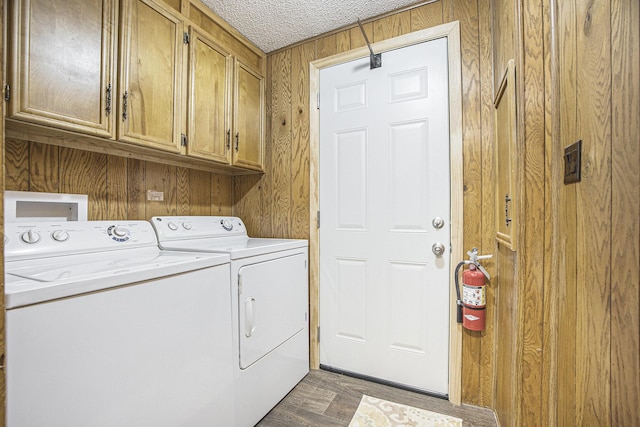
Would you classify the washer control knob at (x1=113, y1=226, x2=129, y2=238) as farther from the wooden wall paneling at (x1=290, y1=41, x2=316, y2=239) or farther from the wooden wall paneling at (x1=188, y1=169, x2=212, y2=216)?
the wooden wall paneling at (x1=290, y1=41, x2=316, y2=239)

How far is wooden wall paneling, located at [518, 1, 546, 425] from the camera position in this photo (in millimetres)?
992

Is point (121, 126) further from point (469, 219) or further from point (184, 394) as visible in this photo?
point (469, 219)

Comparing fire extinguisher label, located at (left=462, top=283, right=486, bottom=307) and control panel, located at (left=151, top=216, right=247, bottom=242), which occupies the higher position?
control panel, located at (left=151, top=216, right=247, bottom=242)

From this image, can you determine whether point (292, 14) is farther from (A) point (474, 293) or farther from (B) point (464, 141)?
(A) point (474, 293)

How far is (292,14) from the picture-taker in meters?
1.85

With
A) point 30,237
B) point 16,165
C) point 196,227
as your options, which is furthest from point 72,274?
point 196,227

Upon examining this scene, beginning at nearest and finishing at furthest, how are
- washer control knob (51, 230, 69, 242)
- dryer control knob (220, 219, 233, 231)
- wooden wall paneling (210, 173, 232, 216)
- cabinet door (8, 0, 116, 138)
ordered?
cabinet door (8, 0, 116, 138)
washer control knob (51, 230, 69, 242)
dryer control knob (220, 219, 233, 231)
wooden wall paneling (210, 173, 232, 216)

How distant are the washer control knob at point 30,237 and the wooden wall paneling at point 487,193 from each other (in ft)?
7.08

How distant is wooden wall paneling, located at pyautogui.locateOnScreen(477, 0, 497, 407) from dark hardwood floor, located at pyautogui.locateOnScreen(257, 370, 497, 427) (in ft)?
0.59

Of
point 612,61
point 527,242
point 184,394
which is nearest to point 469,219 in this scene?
point 527,242

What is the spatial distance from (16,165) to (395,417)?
7.28ft

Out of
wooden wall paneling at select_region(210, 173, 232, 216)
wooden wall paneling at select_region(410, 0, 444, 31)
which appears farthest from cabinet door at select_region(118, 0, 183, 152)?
wooden wall paneling at select_region(410, 0, 444, 31)

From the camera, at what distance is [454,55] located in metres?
1.69

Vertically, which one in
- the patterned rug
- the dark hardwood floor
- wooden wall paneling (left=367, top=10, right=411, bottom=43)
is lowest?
the dark hardwood floor
